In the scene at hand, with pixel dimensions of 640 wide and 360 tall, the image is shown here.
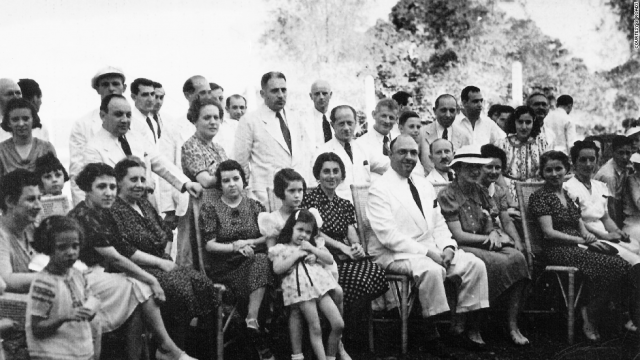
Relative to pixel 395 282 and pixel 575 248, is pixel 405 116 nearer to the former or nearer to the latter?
pixel 575 248

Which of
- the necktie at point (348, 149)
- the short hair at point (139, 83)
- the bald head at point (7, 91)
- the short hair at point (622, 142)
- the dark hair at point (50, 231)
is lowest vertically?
the dark hair at point (50, 231)

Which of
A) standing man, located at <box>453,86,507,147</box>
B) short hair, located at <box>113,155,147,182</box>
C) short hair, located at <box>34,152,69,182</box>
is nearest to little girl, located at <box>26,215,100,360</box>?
short hair, located at <box>113,155,147,182</box>

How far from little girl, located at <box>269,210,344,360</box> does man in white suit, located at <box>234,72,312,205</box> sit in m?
1.21

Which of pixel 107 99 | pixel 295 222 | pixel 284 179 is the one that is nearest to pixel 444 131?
pixel 284 179

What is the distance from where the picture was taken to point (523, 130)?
6.34m

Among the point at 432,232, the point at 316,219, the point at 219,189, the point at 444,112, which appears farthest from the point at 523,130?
the point at 219,189

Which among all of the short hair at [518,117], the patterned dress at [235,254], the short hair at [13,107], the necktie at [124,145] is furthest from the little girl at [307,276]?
the short hair at [518,117]

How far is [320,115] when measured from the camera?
21.7 ft

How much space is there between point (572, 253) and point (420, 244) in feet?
3.83

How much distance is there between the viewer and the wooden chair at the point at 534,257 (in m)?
5.26

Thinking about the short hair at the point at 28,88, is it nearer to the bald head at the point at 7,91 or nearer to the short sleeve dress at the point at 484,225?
the bald head at the point at 7,91

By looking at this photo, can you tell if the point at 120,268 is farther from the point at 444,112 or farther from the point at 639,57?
the point at 639,57

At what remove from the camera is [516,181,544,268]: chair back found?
560cm

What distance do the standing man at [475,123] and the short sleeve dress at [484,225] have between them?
142 cm
